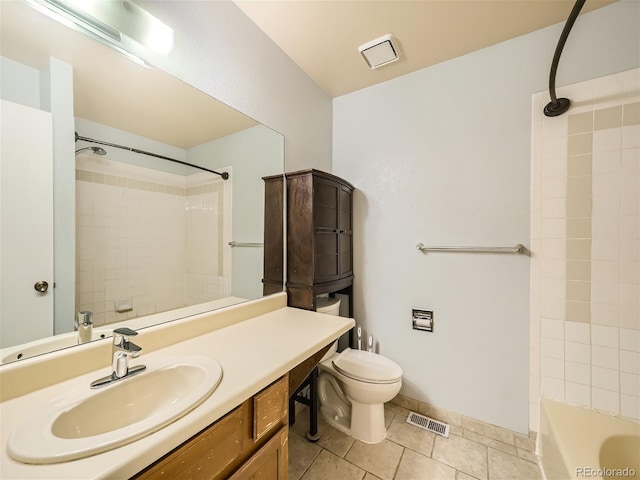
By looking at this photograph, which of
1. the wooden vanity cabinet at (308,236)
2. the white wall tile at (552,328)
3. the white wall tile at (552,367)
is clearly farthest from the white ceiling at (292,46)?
the white wall tile at (552,367)

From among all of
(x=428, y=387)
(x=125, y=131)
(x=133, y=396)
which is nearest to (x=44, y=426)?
(x=133, y=396)

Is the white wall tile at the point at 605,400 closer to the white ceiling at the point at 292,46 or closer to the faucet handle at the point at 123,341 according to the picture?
the white ceiling at the point at 292,46

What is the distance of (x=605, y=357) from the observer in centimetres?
134

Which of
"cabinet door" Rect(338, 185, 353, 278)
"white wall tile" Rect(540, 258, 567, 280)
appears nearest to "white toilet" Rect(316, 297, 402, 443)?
"cabinet door" Rect(338, 185, 353, 278)

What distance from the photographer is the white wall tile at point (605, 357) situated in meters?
1.32

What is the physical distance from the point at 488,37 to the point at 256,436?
92.0 inches

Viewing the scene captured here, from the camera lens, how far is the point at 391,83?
1.93 metres

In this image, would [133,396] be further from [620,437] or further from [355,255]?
[620,437]

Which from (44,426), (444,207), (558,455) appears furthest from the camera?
(444,207)

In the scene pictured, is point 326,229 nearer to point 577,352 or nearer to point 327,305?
point 327,305

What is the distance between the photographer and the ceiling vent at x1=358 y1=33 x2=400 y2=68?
155 centimetres

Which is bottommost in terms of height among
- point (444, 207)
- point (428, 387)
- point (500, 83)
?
point (428, 387)

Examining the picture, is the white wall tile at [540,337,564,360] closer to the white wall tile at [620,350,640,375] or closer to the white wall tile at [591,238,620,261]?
the white wall tile at [620,350,640,375]

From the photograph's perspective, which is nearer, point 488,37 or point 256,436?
point 256,436
